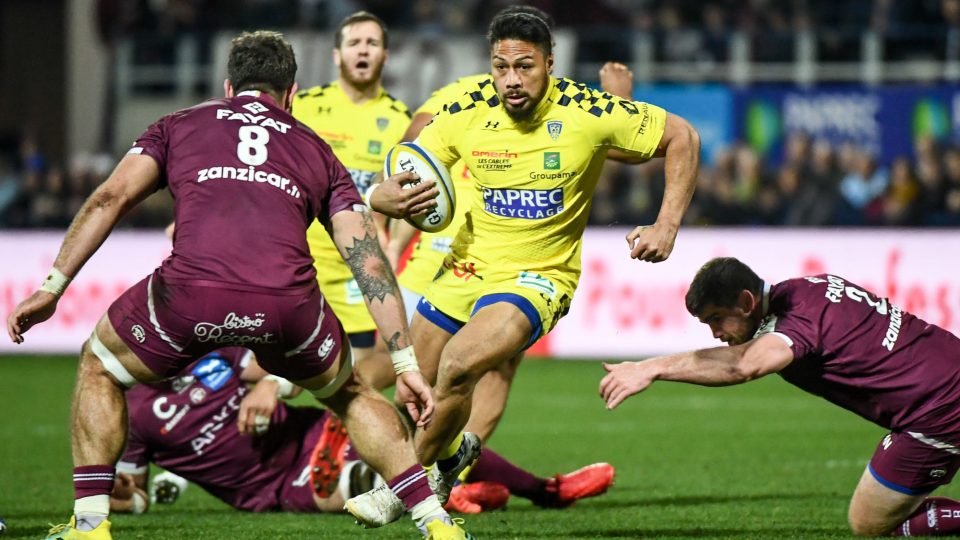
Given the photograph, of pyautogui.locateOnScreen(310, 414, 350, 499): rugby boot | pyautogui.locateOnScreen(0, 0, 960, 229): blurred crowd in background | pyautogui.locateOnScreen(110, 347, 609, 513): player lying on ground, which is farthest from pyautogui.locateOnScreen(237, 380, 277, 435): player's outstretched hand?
pyautogui.locateOnScreen(0, 0, 960, 229): blurred crowd in background

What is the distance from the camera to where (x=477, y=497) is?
789cm

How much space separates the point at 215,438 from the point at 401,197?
1927 millimetres

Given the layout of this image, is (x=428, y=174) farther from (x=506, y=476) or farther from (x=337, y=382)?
(x=506, y=476)

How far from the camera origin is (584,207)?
24.3 feet

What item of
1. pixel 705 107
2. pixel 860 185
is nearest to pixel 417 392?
pixel 860 185

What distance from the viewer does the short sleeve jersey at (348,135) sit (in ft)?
30.7

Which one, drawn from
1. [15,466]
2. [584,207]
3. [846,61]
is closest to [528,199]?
[584,207]

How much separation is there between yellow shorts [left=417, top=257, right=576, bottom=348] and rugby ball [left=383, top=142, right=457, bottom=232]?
1.25 ft

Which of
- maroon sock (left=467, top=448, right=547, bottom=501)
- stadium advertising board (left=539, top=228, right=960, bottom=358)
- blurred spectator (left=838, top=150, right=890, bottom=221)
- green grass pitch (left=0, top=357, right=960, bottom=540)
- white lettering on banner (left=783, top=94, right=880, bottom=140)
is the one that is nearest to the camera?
green grass pitch (left=0, top=357, right=960, bottom=540)

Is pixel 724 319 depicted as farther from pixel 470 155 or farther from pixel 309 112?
pixel 309 112

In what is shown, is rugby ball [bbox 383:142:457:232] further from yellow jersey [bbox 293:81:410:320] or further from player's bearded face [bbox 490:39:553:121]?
yellow jersey [bbox 293:81:410:320]

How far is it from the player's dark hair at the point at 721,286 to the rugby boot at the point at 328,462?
6.99 feet

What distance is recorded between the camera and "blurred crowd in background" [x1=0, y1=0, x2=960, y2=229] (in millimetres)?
16938

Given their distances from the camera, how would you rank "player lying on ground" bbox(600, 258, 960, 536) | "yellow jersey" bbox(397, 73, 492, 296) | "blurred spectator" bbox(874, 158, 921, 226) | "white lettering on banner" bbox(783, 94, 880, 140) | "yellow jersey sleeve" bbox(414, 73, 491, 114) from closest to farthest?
"player lying on ground" bbox(600, 258, 960, 536) < "yellow jersey sleeve" bbox(414, 73, 491, 114) < "yellow jersey" bbox(397, 73, 492, 296) < "blurred spectator" bbox(874, 158, 921, 226) < "white lettering on banner" bbox(783, 94, 880, 140)
